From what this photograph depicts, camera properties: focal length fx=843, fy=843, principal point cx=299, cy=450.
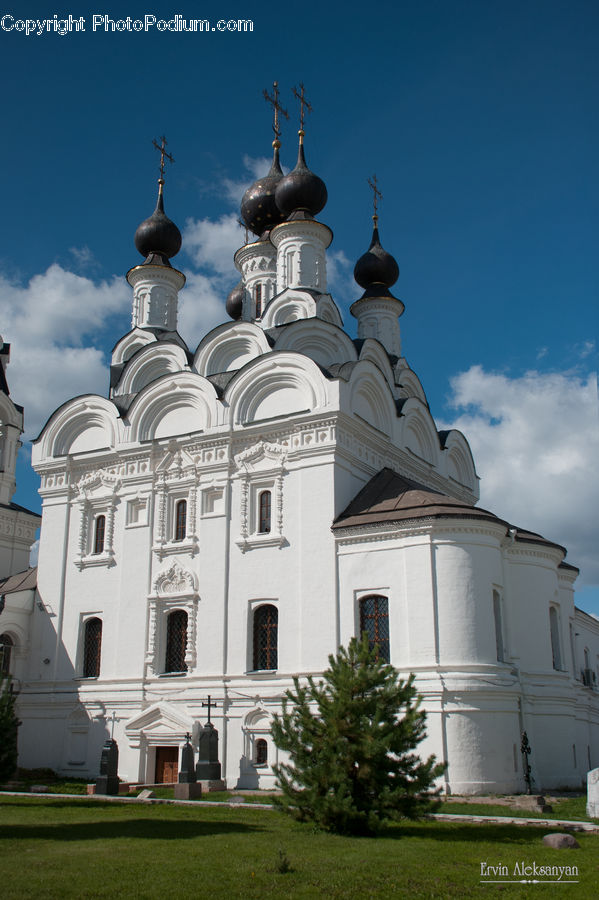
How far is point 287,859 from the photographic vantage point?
7.32m

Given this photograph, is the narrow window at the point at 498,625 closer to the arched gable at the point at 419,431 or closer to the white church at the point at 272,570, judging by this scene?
the white church at the point at 272,570

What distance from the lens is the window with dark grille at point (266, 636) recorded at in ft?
54.6

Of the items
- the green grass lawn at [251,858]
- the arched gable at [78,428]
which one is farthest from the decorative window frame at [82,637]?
the green grass lawn at [251,858]

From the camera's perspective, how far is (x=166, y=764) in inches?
671

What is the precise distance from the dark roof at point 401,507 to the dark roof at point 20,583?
8610 millimetres

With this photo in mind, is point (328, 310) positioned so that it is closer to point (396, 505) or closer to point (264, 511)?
point (264, 511)

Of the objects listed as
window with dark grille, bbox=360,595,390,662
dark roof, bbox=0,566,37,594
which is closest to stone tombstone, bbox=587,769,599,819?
window with dark grille, bbox=360,595,390,662

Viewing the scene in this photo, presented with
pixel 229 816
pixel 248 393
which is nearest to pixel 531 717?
pixel 229 816

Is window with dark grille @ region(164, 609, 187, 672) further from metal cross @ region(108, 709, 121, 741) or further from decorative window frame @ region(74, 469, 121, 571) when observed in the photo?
decorative window frame @ region(74, 469, 121, 571)

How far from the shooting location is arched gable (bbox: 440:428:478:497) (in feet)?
75.8

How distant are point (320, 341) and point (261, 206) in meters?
6.40

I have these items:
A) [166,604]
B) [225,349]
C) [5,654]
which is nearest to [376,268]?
[225,349]

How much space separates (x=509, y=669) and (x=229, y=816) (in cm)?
642

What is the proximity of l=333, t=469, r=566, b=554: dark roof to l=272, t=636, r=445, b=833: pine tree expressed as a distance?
20.3 feet
